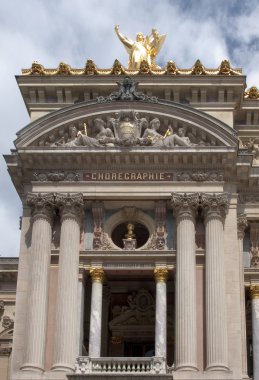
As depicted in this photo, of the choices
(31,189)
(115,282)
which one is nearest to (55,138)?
(31,189)

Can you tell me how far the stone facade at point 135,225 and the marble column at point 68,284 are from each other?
5cm

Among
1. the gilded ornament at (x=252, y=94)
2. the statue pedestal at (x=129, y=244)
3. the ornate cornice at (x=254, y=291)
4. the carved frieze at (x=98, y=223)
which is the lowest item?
the ornate cornice at (x=254, y=291)

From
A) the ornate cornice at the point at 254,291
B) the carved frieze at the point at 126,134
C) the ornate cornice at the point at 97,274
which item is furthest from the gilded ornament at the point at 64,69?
the ornate cornice at the point at 254,291

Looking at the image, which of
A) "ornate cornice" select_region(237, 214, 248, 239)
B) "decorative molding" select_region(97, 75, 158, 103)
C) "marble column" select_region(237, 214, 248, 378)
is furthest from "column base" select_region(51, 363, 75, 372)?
"decorative molding" select_region(97, 75, 158, 103)

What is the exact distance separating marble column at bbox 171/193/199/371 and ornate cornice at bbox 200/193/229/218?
30cm

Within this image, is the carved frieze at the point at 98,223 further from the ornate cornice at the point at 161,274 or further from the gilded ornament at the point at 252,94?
the gilded ornament at the point at 252,94

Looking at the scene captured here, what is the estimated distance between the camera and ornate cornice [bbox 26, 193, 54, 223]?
129 ft

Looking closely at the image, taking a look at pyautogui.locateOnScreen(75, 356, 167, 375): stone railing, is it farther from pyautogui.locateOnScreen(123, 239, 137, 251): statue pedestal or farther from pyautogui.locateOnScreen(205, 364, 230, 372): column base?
pyautogui.locateOnScreen(123, 239, 137, 251): statue pedestal

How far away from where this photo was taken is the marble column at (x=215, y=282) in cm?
3659

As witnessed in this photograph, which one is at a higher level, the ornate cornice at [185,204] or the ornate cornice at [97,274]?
the ornate cornice at [185,204]

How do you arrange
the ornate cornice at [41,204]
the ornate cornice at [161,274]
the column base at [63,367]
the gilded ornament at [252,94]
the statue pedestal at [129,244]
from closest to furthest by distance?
the column base at [63,367], the ornate cornice at [161,274], the ornate cornice at [41,204], the statue pedestal at [129,244], the gilded ornament at [252,94]

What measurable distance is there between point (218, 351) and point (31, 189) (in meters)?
9.50

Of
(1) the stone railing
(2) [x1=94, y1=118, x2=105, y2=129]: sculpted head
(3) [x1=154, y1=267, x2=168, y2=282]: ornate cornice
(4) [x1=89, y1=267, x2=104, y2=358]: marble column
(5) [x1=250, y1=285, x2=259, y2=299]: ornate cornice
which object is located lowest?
(1) the stone railing

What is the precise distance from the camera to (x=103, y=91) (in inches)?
1667
